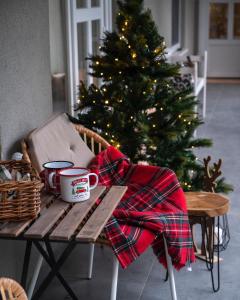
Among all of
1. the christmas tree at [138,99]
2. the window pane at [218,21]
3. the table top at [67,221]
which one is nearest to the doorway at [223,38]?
the window pane at [218,21]

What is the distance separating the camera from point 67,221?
2.22 metres

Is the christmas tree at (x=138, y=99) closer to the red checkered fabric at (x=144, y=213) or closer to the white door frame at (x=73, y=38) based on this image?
the red checkered fabric at (x=144, y=213)

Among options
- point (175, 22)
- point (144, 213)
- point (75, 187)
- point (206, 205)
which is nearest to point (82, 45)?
point (206, 205)

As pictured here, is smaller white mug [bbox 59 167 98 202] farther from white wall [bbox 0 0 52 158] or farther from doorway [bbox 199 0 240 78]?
doorway [bbox 199 0 240 78]

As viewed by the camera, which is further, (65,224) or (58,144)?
(58,144)

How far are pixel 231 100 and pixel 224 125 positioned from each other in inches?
72.6

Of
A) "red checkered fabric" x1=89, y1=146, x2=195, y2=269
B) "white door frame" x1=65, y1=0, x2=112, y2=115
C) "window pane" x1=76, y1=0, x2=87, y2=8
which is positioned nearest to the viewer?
"red checkered fabric" x1=89, y1=146, x2=195, y2=269

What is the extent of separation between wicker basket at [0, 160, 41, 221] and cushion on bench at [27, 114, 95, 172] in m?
0.74

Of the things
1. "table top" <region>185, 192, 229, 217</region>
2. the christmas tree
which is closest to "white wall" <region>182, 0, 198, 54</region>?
the christmas tree

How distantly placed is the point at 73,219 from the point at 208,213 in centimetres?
108

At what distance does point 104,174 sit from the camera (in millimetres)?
3217

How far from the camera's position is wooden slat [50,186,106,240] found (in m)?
2.10

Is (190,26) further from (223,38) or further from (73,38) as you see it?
(73,38)

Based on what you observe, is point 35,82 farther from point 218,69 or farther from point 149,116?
point 218,69
